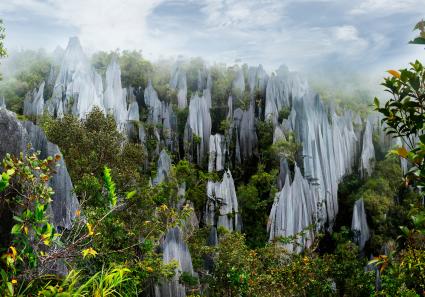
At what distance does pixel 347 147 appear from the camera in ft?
83.4

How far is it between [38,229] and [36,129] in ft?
12.0

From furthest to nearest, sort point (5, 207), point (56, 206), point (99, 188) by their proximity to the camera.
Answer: point (99, 188) → point (56, 206) → point (5, 207)

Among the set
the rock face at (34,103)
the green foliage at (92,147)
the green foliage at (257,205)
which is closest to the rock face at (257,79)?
the green foliage at (257,205)

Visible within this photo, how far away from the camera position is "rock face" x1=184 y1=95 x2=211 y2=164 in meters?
26.9

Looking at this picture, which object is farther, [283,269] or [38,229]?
[283,269]

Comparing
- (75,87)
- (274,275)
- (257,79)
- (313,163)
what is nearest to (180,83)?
(257,79)

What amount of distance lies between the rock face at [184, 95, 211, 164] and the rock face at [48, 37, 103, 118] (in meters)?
6.07

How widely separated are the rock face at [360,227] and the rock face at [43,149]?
636 inches

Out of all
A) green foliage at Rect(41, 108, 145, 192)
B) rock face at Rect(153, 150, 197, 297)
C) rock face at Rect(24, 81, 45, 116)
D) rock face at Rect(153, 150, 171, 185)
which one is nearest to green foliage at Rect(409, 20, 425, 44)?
rock face at Rect(153, 150, 197, 297)

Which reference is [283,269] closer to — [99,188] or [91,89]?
[99,188]

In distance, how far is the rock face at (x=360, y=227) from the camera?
62.4ft

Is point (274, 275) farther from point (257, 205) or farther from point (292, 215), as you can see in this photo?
point (257, 205)

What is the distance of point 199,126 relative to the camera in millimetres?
27828

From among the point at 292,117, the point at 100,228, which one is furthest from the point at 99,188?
the point at 292,117
